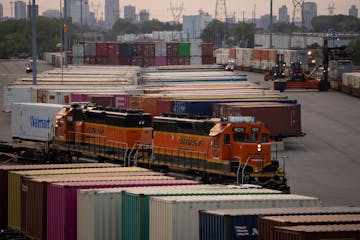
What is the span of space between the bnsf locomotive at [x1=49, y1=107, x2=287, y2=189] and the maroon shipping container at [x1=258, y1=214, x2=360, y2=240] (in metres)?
15.8

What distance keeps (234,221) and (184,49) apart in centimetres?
11030

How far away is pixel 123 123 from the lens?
44.7 m

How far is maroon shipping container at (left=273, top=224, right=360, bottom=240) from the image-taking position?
17.8 m

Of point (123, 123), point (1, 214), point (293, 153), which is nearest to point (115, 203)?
point (1, 214)

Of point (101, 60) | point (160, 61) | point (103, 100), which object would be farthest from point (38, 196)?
point (160, 61)

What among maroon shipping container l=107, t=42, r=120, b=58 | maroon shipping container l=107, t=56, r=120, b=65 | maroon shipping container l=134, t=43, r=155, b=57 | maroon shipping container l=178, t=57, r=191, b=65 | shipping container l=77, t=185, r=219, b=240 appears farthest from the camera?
maroon shipping container l=178, t=57, r=191, b=65

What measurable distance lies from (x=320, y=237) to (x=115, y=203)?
24.9ft

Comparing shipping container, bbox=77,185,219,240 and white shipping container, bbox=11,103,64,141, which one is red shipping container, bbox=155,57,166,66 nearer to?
white shipping container, bbox=11,103,64,141

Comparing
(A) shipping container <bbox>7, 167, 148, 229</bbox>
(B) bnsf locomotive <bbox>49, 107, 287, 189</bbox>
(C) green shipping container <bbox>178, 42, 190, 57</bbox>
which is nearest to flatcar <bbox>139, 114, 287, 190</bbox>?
(B) bnsf locomotive <bbox>49, 107, 287, 189</bbox>

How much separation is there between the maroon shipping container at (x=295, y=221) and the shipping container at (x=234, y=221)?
2.02 feet

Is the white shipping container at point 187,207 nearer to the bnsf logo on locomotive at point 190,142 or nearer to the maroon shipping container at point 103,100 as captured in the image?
the bnsf logo on locomotive at point 190,142

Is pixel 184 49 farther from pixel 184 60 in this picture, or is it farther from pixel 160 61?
pixel 160 61

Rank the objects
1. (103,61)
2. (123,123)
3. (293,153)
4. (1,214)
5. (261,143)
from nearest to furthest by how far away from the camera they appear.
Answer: (1,214) → (261,143) → (123,123) → (293,153) → (103,61)

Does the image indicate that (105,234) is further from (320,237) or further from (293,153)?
(293,153)
